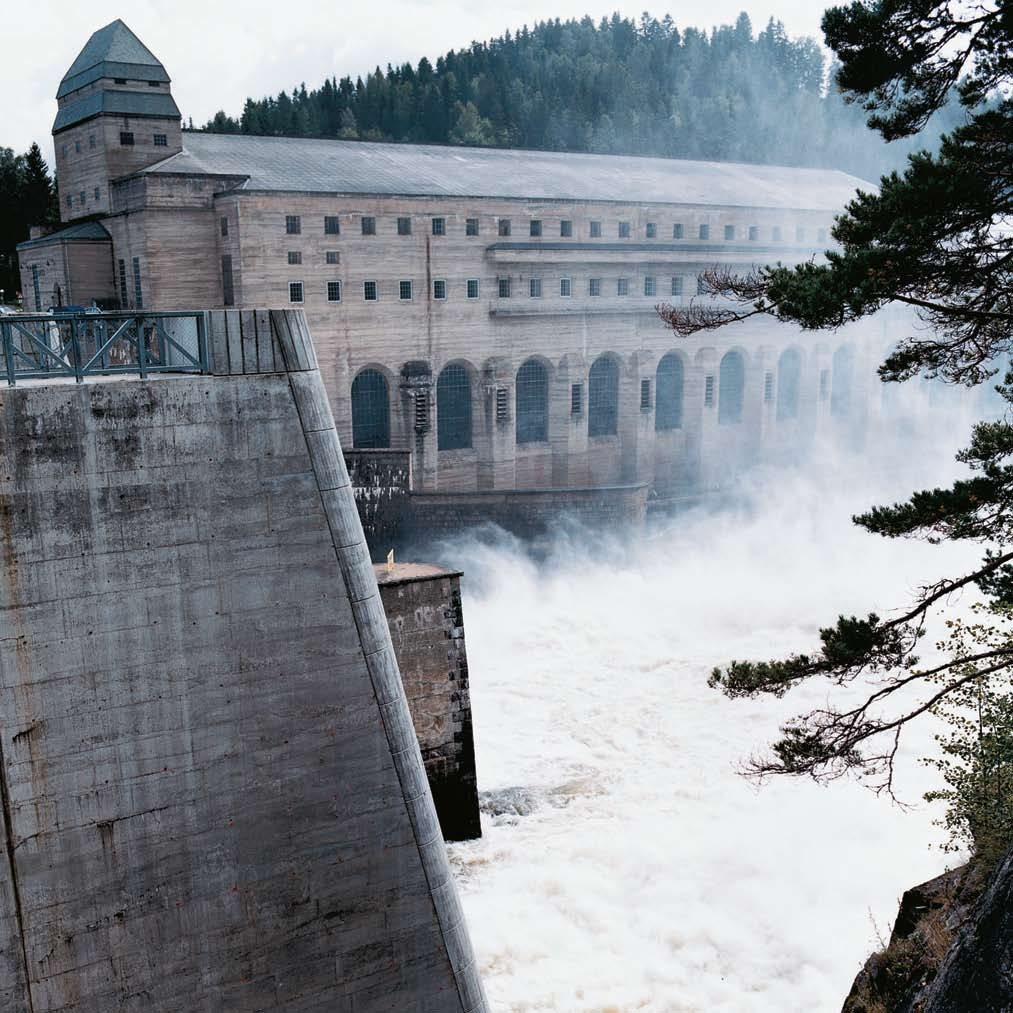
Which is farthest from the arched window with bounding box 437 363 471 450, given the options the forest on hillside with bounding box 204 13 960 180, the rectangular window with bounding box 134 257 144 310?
the forest on hillside with bounding box 204 13 960 180

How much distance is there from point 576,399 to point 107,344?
33324 millimetres

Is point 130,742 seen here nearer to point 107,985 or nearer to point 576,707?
point 107,985

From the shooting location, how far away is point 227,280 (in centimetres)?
3362

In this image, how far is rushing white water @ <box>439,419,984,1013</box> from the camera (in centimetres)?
1518

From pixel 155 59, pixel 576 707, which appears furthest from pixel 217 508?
pixel 155 59

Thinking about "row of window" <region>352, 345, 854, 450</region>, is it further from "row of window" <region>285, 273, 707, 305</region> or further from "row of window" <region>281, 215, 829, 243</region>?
"row of window" <region>281, 215, 829, 243</region>

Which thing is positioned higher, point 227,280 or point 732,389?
point 227,280

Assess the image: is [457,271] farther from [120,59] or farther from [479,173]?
[120,59]

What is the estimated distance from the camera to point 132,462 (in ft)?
25.1

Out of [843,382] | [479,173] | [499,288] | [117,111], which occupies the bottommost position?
[843,382]

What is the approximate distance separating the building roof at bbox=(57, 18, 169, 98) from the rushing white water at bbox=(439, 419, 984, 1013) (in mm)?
17844

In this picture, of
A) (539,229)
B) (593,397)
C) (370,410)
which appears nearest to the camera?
(370,410)

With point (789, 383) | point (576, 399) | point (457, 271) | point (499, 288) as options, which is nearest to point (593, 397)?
point (576, 399)

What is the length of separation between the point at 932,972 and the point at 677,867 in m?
7.99
